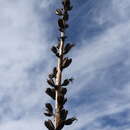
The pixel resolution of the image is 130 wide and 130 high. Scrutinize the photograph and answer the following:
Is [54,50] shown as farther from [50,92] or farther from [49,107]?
[49,107]

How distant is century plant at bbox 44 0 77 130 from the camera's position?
10359 mm

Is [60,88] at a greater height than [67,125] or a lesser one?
greater

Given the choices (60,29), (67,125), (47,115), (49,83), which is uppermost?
(60,29)

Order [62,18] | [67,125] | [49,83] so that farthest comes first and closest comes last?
[62,18] < [49,83] < [67,125]

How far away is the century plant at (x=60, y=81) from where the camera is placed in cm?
1036

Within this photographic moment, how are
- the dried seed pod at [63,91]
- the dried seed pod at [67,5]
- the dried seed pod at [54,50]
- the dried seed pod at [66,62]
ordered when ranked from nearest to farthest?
the dried seed pod at [63,91], the dried seed pod at [66,62], the dried seed pod at [54,50], the dried seed pod at [67,5]

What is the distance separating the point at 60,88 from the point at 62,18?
351cm

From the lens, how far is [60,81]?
1118cm

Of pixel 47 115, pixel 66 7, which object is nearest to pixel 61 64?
pixel 47 115

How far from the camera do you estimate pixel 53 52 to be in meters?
11.9

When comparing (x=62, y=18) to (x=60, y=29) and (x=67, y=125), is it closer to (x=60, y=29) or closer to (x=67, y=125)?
(x=60, y=29)

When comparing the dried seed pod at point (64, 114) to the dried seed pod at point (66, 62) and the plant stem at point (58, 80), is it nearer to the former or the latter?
the plant stem at point (58, 80)

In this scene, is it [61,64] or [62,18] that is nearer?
[61,64]

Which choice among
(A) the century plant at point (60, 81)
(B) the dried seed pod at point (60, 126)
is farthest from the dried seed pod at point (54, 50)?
(B) the dried seed pod at point (60, 126)
